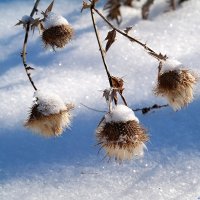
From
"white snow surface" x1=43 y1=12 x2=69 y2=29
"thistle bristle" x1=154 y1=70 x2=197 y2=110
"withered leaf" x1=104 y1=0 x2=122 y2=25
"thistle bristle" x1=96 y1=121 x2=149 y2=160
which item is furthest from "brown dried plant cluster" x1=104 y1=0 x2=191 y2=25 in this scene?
"thistle bristle" x1=96 y1=121 x2=149 y2=160

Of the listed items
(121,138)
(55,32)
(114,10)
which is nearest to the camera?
(121,138)

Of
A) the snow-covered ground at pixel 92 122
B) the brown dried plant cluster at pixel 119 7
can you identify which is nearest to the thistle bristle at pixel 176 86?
the snow-covered ground at pixel 92 122

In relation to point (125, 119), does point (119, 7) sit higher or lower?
higher

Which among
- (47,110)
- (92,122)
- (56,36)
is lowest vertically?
(47,110)

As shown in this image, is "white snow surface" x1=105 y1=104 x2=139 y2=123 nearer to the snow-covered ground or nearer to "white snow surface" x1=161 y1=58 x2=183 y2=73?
"white snow surface" x1=161 y1=58 x2=183 y2=73

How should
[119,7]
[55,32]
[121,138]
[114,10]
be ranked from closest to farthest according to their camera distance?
[121,138], [55,32], [114,10], [119,7]

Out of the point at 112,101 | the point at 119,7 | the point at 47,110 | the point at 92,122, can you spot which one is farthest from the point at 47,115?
the point at 119,7

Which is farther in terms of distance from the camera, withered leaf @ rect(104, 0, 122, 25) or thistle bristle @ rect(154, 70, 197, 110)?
withered leaf @ rect(104, 0, 122, 25)

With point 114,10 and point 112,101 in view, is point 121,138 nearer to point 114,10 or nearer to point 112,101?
point 112,101
